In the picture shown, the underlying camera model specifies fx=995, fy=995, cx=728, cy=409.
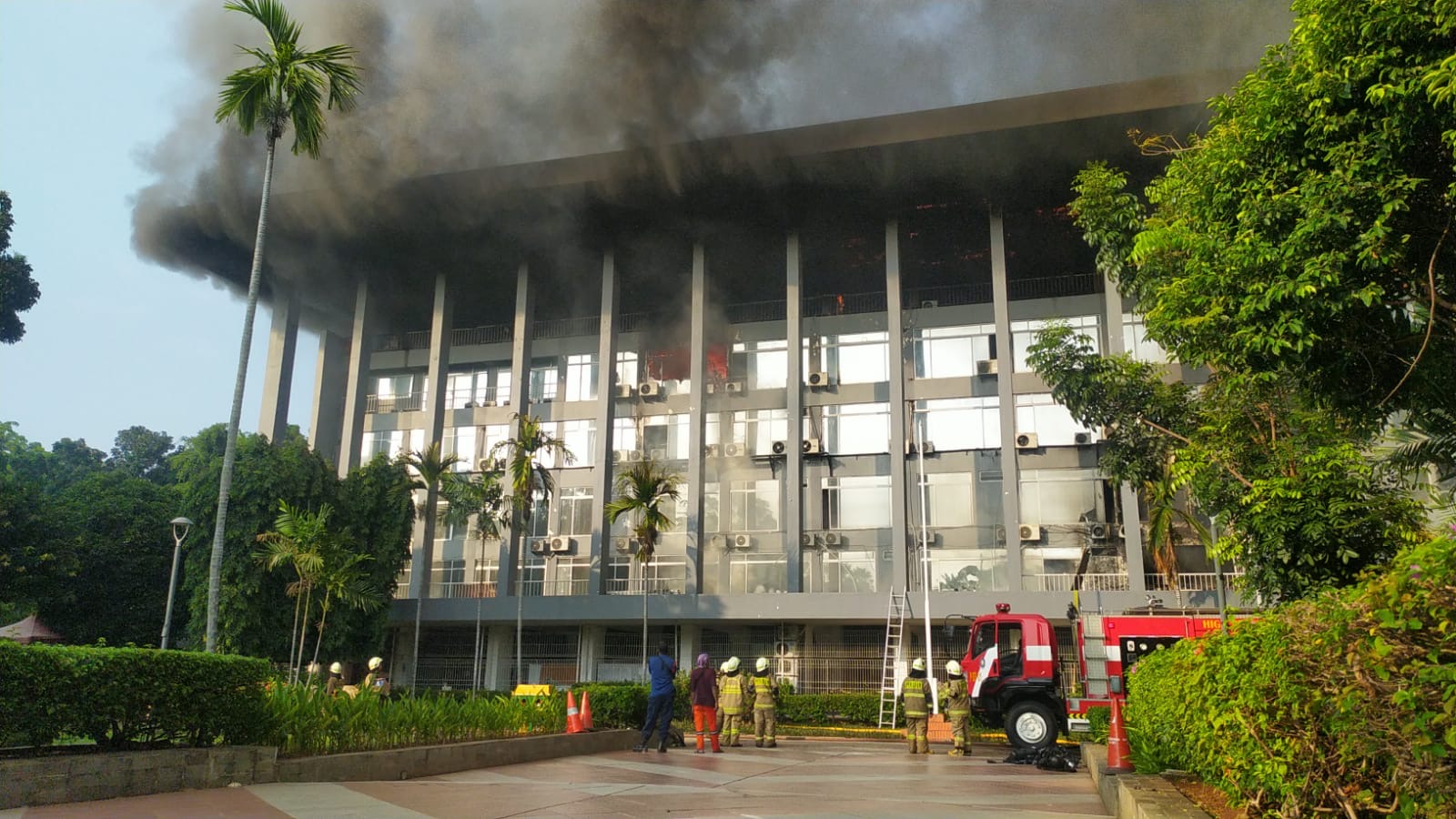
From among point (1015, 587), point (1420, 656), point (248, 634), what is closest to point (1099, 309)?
point (1015, 587)

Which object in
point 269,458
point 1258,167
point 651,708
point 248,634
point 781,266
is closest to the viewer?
point 1258,167

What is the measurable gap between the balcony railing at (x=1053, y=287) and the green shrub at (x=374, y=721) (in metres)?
23.2

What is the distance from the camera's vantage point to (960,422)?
99.7ft

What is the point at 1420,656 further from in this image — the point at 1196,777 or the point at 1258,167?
the point at 1258,167

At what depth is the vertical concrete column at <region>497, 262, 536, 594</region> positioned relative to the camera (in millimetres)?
31202

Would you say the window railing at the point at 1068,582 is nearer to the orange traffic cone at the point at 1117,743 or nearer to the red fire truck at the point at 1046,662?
the red fire truck at the point at 1046,662

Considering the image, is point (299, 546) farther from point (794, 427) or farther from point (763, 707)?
point (794, 427)

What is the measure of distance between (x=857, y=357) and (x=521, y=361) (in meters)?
11.0

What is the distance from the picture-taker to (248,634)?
25.4 meters

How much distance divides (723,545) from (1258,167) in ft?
80.5

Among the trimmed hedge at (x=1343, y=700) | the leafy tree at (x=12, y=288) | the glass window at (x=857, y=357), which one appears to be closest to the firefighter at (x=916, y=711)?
the trimmed hedge at (x=1343, y=700)

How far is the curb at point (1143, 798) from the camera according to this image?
514 cm

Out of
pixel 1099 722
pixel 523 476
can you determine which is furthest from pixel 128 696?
pixel 523 476

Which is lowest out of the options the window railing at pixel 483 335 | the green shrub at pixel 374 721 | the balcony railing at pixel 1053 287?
the green shrub at pixel 374 721
